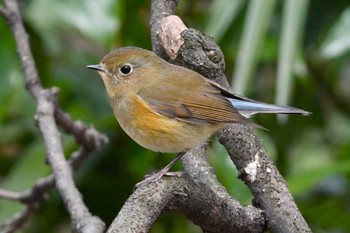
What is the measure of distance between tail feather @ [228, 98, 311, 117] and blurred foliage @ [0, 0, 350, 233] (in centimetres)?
56

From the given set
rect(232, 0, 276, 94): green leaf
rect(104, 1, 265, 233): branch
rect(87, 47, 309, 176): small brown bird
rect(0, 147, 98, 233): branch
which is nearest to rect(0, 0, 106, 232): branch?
rect(0, 147, 98, 233): branch

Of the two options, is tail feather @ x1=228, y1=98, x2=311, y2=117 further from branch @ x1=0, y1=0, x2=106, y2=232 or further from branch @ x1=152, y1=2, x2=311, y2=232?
branch @ x1=0, y1=0, x2=106, y2=232

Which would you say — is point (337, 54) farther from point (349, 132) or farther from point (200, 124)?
point (200, 124)

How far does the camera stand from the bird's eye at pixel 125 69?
98.0 inches

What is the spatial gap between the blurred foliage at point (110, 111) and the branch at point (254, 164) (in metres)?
0.85

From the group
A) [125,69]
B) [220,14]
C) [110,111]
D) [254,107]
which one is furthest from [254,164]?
[110,111]

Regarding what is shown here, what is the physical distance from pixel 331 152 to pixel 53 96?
184cm

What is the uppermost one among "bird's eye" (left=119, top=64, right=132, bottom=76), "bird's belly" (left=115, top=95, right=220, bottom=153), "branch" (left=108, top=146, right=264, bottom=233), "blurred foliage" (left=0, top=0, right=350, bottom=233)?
"branch" (left=108, top=146, right=264, bottom=233)

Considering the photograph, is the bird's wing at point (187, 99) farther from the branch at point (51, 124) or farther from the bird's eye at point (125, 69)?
the branch at point (51, 124)

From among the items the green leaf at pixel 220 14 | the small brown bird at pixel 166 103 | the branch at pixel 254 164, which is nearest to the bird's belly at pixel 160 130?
the small brown bird at pixel 166 103

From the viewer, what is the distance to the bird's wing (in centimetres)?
224

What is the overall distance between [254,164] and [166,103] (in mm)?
609

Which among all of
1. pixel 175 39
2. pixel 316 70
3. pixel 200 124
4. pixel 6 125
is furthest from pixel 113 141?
pixel 175 39

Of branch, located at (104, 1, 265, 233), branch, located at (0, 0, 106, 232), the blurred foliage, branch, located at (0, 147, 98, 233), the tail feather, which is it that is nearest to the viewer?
branch, located at (104, 1, 265, 233)
